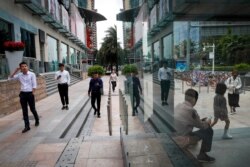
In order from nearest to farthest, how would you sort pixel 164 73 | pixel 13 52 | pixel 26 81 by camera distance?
1. pixel 164 73
2. pixel 26 81
3. pixel 13 52

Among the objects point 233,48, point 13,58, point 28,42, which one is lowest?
point 233,48

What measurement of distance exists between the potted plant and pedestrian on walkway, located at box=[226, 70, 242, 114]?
30.5 ft

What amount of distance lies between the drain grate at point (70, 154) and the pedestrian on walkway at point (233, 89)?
124 inches

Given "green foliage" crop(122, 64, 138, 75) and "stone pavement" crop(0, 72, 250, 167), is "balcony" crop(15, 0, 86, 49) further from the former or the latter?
"green foliage" crop(122, 64, 138, 75)

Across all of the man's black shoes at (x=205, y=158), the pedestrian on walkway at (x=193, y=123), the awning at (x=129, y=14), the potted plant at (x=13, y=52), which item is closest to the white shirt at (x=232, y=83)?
the pedestrian on walkway at (x=193, y=123)

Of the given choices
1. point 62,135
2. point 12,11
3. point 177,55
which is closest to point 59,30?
point 12,11

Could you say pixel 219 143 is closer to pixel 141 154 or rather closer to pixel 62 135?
pixel 141 154

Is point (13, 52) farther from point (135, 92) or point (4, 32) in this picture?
point (135, 92)

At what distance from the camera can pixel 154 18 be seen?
1.88 metres

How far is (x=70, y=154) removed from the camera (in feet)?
14.5

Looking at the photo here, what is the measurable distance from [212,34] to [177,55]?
0.30 m

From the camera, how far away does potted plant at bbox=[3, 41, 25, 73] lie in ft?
31.2

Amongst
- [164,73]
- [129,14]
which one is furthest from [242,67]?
[129,14]

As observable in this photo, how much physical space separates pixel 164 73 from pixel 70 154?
3106mm
